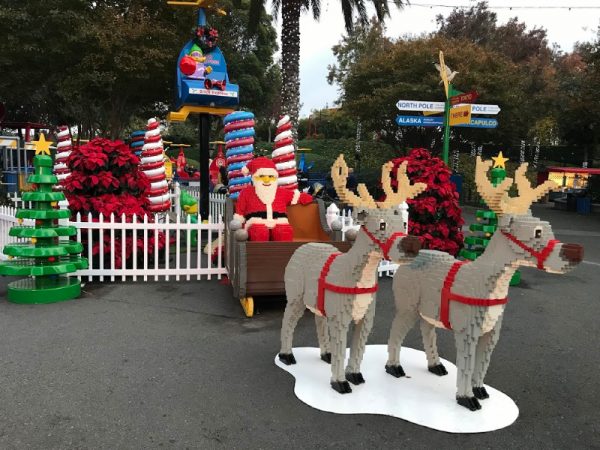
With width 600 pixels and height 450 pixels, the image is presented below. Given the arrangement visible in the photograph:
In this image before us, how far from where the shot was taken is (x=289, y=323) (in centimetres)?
388

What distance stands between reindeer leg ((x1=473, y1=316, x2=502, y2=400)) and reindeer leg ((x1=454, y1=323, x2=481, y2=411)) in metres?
0.07

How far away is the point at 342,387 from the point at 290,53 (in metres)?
9.97

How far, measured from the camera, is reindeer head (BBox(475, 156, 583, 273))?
267 centimetres

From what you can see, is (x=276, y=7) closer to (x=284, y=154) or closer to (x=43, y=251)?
(x=284, y=154)

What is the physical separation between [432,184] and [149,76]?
12.2m

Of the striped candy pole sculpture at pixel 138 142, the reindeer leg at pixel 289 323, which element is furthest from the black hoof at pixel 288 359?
the striped candy pole sculpture at pixel 138 142

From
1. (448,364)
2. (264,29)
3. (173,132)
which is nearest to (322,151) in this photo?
(264,29)

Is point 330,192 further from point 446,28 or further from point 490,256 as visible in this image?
point 446,28

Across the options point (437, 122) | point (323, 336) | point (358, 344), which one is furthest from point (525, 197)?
point (437, 122)

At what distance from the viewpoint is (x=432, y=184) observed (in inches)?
274

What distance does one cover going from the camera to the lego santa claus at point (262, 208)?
5520 mm

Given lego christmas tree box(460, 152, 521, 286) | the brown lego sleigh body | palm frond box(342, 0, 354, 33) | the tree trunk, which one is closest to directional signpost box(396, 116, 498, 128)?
lego christmas tree box(460, 152, 521, 286)

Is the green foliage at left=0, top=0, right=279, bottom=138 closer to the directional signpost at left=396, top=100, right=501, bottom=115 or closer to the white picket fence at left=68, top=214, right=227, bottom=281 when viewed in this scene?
the directional signpost at left=396, top=100, right=501, bottom=115

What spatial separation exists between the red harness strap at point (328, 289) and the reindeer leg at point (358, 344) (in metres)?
0.17
